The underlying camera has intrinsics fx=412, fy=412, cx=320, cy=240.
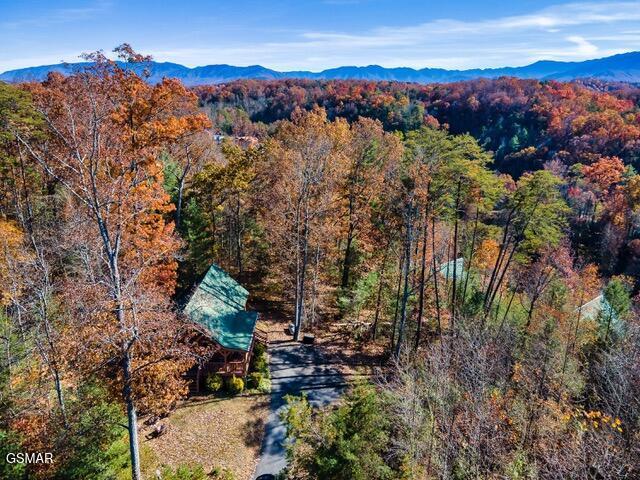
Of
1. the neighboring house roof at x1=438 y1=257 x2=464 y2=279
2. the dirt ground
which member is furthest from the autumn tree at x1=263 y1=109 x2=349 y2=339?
the neighboring house roof at x1=438 y1=257 x2=464 y2=279

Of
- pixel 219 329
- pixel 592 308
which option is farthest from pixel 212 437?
pixel 592 308

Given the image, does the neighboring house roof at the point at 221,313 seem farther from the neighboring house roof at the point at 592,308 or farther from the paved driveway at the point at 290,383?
the neighboring house roof at the point at 592,308

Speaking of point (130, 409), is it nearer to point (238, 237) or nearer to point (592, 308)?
point (238, 237)

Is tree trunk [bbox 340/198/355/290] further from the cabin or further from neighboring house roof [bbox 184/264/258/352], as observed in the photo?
the cabin

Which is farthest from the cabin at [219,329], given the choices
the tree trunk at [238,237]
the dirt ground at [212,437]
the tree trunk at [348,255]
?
the tree trunk at [348,255]

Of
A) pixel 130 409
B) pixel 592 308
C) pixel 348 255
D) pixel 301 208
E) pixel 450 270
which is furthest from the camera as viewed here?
pixel 592 308

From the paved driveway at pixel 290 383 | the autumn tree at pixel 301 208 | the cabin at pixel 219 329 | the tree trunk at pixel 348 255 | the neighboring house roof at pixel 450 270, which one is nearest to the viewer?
the paved driveway at pixel 290 383

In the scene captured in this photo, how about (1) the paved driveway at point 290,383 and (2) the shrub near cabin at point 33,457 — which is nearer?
(2) the shrub near cabin at point 33,457
